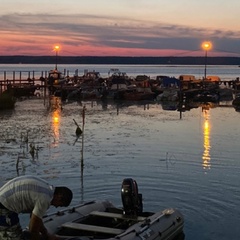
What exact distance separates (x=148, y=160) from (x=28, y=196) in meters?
12.2

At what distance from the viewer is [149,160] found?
743 inches

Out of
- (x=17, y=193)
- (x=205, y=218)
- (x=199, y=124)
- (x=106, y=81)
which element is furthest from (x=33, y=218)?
(x=106, y=81)

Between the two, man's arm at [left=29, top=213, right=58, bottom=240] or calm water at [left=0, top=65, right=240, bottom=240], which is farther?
calm water at [left=0, top=65, right=240, bottom=240]

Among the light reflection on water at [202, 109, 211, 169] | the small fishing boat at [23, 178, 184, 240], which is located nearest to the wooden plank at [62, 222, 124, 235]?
the small fishing boat at [23, 178, 184, 240]

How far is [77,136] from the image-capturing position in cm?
2480

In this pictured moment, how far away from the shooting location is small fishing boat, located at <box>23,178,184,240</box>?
9.89 m

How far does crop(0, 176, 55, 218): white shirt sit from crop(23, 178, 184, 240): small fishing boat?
2910 mm

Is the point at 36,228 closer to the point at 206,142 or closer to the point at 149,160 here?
the point at 149,160

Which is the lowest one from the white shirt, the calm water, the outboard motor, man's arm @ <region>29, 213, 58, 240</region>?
the calm water

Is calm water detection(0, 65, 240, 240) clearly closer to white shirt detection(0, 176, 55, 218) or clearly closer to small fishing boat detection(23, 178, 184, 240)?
small fishing boat detection(23, 178, 184, 240)

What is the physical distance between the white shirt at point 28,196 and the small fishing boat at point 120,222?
2.91 meters

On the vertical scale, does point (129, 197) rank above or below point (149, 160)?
above

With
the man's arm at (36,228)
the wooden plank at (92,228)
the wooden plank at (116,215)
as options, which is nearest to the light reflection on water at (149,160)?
the wooden plank at (116,215)

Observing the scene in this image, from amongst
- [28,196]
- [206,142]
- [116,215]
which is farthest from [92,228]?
[206,142]
